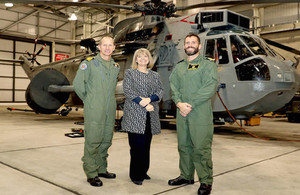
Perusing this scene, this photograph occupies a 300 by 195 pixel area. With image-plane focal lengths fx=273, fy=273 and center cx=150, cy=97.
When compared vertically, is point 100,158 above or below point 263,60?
below

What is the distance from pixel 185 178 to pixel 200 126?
65 centimetres

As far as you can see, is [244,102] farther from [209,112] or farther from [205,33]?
[209,112]

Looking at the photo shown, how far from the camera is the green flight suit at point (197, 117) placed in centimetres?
295

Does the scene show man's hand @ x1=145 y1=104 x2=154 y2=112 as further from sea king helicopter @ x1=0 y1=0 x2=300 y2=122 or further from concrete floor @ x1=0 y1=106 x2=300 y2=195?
sea king helicopter @ x1=0 y1=0 x2=300 y2=122

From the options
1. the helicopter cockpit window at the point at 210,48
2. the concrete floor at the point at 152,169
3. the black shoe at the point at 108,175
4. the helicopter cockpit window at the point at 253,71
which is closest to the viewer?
the concrete floor at the point at 152,169

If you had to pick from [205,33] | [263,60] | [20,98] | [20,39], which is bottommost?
[20,98]

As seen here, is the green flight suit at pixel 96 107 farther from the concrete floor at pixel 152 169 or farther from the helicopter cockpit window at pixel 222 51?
the helicopter cockpit window at pixel 222 51

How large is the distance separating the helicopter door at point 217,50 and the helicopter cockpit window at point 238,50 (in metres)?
0.16

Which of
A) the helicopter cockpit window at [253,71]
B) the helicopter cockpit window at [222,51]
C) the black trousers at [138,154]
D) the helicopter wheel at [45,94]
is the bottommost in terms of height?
the black trousers at [138,154]

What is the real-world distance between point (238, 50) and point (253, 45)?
0.43m

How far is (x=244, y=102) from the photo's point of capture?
20.2ft

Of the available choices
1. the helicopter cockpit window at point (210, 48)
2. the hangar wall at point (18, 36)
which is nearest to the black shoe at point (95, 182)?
the helicopter cockpit window at point (210, 48)

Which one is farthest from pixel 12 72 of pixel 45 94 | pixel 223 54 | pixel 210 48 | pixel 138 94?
pixel 138 94

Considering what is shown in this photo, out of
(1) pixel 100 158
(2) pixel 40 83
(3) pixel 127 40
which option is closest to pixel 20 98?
(2) pixel 40 83
